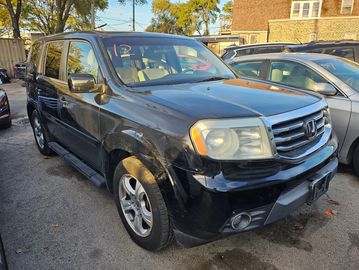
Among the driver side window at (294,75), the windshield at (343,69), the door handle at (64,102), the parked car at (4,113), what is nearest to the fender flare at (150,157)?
the door handle at (64,102)

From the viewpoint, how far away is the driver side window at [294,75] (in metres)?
4.14

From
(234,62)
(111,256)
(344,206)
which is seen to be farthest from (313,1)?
(111,256)

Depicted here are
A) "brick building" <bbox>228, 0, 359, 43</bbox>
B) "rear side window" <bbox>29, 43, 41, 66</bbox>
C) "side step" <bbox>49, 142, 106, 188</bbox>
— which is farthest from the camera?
"brick building" <bbox>228, 0, 359, 43</bbox>

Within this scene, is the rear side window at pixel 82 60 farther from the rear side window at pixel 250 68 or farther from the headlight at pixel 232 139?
the rear side window at pixel 250 68

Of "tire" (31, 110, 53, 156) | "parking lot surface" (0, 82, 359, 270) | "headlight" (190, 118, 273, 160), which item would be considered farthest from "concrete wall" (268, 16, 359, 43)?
"headlight" (190, 118, 273, 160)

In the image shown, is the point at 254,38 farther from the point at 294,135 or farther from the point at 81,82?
the point at 294,135

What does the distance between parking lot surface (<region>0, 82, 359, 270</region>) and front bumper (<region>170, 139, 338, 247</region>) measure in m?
0.55

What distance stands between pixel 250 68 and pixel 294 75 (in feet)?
2.74

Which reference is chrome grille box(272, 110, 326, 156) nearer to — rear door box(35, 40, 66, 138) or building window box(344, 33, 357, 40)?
rear door box(35, 40, 66, 138)

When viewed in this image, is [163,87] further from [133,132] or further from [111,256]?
[111,256]

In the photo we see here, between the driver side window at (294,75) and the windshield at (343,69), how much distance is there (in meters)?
0.19

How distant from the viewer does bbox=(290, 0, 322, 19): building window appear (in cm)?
2589

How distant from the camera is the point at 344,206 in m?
3.23

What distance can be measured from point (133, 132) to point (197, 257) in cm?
118
